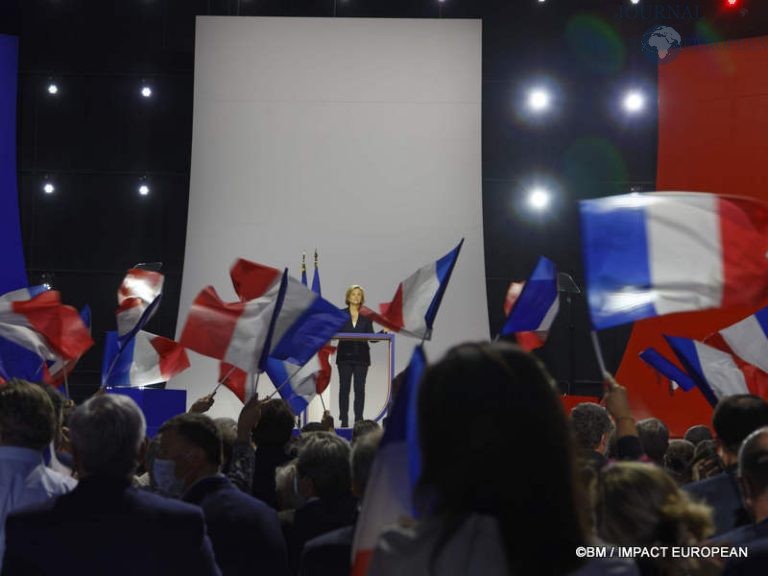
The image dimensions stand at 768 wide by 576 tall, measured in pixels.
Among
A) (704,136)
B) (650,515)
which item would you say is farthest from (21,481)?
(704,136)

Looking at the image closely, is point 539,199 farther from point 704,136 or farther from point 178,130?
point 178,130

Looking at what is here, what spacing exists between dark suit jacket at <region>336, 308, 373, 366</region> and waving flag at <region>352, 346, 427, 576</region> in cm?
739

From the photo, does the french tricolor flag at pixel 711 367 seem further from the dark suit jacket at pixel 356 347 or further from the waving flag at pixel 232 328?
the dark suit jacket at pixel 356 347

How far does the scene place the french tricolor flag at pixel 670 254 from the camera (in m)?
3.55

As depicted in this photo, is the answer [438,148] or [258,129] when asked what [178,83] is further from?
[438,148]

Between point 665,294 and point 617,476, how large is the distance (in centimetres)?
157

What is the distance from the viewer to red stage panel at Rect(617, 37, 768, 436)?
1227 centimetres

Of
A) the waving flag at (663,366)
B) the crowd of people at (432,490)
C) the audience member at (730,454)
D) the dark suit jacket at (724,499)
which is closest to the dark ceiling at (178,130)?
the waving flag at (663,366)

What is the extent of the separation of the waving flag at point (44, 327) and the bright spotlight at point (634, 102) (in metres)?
8.36

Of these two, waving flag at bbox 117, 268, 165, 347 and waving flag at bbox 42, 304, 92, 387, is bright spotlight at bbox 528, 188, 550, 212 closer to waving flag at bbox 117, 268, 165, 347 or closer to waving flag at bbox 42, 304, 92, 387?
waving flag at bbox 42, 304, 92, 387

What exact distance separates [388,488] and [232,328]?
12.2 ft

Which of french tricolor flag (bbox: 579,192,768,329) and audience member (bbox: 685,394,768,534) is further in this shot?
french tricolor flag (bbox: 579,192,768,329)

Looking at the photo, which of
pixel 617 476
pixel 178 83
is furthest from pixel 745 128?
pixel 617 476

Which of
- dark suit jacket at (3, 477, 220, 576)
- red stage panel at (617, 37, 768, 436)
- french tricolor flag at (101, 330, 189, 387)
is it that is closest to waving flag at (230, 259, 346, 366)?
french tricolor flag at (101, 330, 189, 387)
